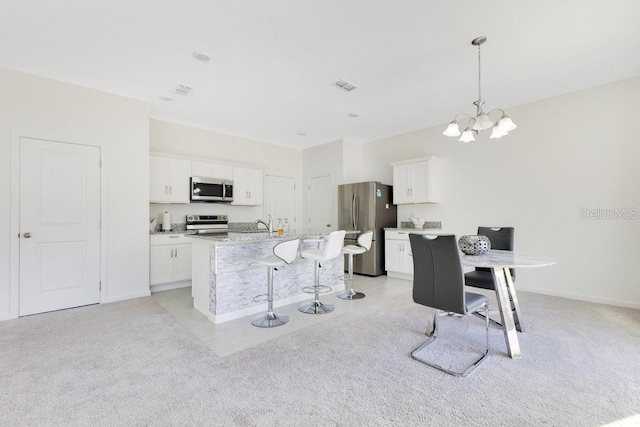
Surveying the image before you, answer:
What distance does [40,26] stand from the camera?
2.53m

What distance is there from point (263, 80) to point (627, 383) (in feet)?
13.9

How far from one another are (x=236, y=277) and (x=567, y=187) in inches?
178

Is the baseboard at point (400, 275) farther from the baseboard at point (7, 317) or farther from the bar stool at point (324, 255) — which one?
the baseboard at point (7, 317)

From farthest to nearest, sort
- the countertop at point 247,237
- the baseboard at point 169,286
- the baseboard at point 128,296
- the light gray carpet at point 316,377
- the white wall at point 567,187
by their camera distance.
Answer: the baseboard at point 169,286, the baseboard at point 128,296, the white wall at point 567,187, the countertop at point 247,237, the light gray carpet at point 316,377

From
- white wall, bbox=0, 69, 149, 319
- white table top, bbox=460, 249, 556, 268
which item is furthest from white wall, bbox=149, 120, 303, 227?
white table top, bbox=460, 249, 556, 268

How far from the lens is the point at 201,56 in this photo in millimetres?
2998

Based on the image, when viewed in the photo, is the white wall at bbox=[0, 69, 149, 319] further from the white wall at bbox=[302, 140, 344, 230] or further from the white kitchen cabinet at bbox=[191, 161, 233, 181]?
the white wall at bbox=[302, 140, 344, 230]

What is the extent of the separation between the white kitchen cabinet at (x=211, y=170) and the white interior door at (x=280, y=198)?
1.02 meters

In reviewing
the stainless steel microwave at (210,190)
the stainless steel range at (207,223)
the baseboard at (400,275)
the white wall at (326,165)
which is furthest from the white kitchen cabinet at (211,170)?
the baseboard at (400,275)

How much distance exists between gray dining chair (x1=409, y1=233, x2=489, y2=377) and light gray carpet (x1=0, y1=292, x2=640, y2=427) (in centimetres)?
31

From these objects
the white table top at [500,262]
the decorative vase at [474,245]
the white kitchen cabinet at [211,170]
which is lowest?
the white table top at [500,262]

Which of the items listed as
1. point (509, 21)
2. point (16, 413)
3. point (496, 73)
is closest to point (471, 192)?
point (496, 73)

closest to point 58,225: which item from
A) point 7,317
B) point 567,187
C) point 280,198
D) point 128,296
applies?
point 7,317

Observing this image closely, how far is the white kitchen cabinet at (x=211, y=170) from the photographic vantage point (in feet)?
16.5
